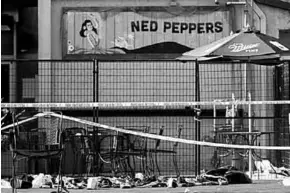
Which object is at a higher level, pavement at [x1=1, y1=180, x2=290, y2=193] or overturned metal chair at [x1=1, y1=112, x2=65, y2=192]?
overturned metal chair at [x1=1, y1=112, x2=65, y2=192]

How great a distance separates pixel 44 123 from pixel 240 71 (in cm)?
445

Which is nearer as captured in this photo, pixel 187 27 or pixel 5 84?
pixel 5 84

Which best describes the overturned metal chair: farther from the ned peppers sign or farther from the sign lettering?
the sign lettering

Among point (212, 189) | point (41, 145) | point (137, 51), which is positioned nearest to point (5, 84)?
point (137, 51)

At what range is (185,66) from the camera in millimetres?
15844

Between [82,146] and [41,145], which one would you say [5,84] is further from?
[41,145]

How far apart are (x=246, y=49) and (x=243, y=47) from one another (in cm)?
9

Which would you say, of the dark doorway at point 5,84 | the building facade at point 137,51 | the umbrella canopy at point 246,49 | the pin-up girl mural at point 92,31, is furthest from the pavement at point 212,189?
the pin-up girl mural at point 92,31

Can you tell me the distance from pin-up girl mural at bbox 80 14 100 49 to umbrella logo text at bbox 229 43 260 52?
4471 mm

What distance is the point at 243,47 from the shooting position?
12.9m

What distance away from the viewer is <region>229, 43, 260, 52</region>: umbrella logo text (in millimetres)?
12727

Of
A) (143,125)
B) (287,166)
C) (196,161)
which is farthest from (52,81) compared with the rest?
(287,166)

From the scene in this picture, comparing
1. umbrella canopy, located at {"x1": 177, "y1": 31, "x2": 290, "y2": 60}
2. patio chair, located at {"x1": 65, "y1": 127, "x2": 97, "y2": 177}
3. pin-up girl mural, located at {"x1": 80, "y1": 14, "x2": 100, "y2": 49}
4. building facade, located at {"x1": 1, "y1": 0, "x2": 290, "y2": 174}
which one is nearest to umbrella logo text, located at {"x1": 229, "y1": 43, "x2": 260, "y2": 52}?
umbrella canopy, located at {"x1": 177, "y1": 31, "x2": 290, "y2": 60}

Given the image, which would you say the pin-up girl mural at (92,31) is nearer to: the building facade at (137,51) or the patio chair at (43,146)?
the building facade at (137,51)
